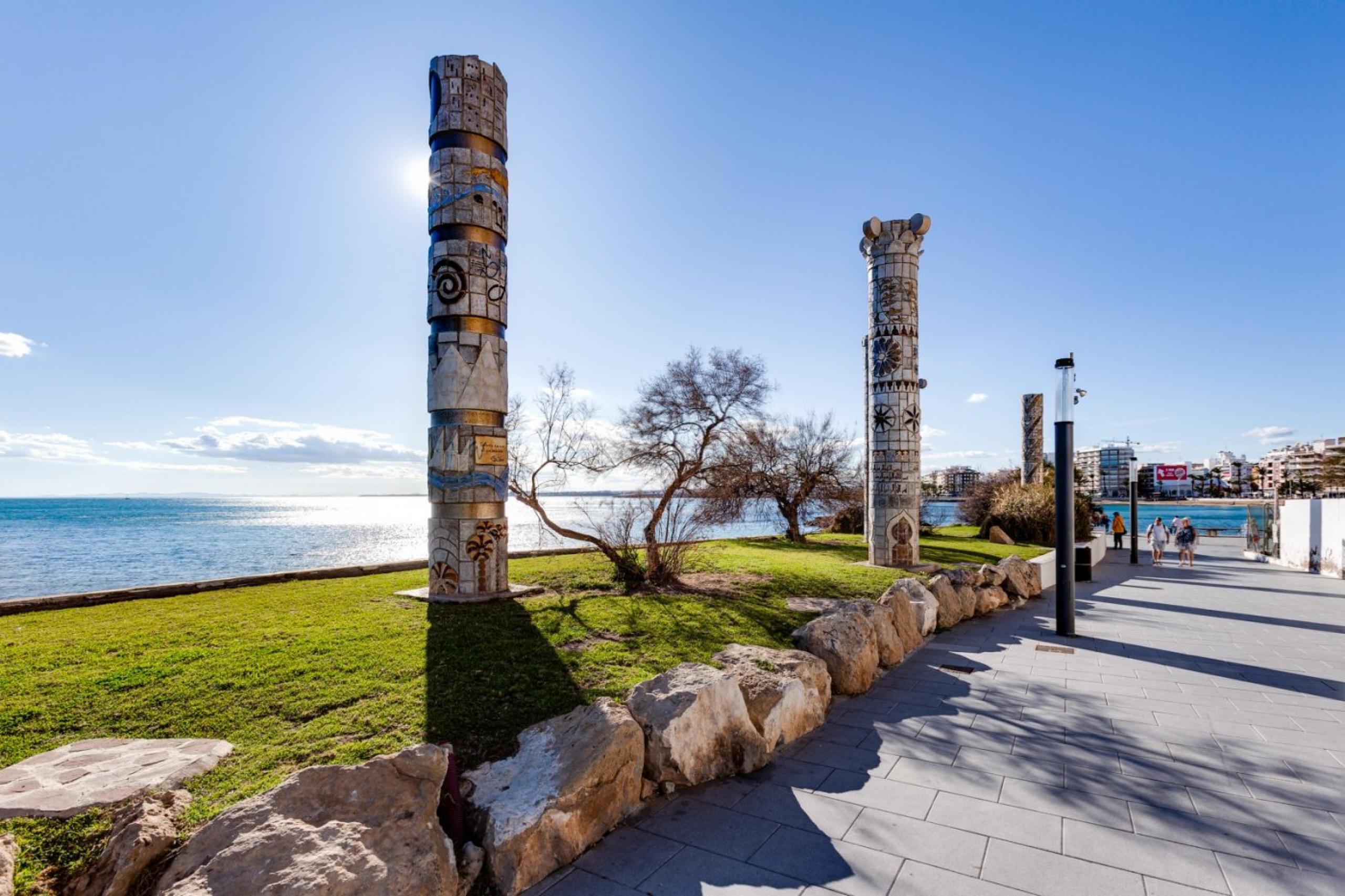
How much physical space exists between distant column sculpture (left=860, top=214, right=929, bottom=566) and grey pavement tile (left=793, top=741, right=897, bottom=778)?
28.1ft

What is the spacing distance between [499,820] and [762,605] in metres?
5.61

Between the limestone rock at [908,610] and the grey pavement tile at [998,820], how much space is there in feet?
10.8

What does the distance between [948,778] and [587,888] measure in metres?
2.31

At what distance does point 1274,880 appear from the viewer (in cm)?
280

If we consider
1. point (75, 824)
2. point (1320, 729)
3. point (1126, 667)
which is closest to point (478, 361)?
point (75, 824)

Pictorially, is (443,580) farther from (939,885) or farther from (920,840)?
(939,885)

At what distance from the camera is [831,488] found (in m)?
21.6

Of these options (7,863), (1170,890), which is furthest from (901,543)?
(7,863)

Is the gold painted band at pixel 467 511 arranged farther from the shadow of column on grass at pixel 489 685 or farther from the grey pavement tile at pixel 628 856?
the grey pavement tile at pixel 628 856

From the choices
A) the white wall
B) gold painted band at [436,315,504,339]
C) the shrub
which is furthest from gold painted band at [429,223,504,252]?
the shrub

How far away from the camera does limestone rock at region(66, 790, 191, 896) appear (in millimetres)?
2359

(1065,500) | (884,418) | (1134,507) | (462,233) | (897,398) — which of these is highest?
(462,233)

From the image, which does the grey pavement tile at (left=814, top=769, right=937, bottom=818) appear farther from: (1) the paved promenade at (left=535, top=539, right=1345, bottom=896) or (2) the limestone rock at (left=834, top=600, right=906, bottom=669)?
(2) the limestone rock at (left=834, top=600, right=906, bottom=669)

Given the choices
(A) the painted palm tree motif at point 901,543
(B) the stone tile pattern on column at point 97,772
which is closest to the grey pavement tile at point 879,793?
(B) the stone tile pattern on column at point 97,772
